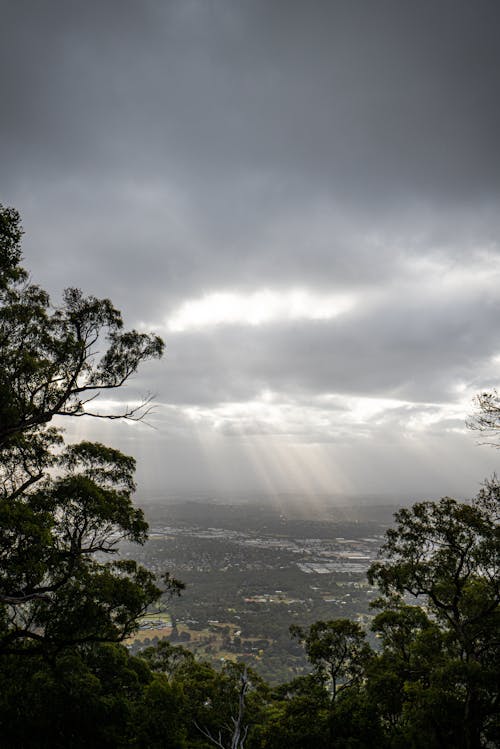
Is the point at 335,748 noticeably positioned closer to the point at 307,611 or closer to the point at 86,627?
the point at 86,627

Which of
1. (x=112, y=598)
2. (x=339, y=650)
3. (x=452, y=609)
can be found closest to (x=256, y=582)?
(x=339, y=650)

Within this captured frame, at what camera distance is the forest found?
9.65 m

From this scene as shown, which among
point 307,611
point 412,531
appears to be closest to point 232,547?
point 307,611

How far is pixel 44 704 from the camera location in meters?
11.9

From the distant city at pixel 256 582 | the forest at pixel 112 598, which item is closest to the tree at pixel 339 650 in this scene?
the forest at pixel 112 598

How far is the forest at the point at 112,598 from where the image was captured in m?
9.65

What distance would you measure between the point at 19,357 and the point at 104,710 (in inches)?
461

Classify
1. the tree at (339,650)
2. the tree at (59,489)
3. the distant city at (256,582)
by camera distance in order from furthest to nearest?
the distant city at (256,582), the tree at (339,650), the tree at (59,489)

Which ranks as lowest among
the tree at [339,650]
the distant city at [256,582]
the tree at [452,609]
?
the distant city at [256,582]

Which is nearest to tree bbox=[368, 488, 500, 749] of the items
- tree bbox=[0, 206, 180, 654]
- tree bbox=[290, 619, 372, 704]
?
tree bbox=[290, 619, 372, 704]

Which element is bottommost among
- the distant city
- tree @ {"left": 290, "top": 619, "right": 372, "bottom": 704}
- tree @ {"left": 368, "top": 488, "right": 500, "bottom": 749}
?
the distant city

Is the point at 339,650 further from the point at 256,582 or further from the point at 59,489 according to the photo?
the point at 256,582

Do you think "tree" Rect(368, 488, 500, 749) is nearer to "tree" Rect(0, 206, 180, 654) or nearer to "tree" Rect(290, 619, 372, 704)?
"tree" Rect(290, 619, 372, 704)

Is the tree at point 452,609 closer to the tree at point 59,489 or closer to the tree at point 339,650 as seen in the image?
the tree at point 339,650
